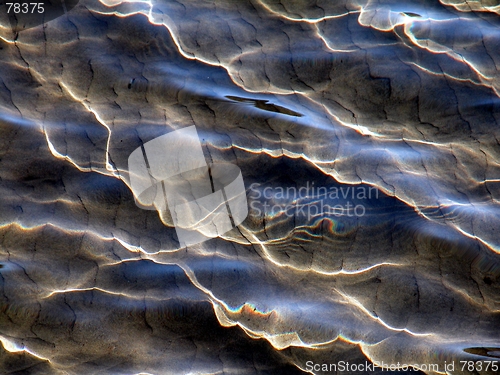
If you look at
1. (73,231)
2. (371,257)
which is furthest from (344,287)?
(73,231)

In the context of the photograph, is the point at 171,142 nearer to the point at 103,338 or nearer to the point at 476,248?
the point at 103,338

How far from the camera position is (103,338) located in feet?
5.90

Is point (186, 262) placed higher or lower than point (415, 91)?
lower

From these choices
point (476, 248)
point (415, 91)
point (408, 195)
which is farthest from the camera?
point (415, 91)

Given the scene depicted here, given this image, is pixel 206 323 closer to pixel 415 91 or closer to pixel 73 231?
pixel 73 231

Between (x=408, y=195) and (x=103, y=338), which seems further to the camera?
(x=408, y=195)

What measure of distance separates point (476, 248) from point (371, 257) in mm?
429

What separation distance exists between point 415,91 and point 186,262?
1404 millimetres

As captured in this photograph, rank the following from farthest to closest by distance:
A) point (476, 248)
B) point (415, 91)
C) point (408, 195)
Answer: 1. point (415, 91)
2. point (408, 195)
3. point (476, 248)

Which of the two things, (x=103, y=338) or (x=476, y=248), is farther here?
(x=476, y=248)

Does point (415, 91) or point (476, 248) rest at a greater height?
point (415, 91)

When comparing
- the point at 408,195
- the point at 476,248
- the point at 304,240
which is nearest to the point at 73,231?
the point at 304,240

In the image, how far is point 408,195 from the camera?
6.73ft

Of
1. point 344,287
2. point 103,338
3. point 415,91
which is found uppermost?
point 415,91
